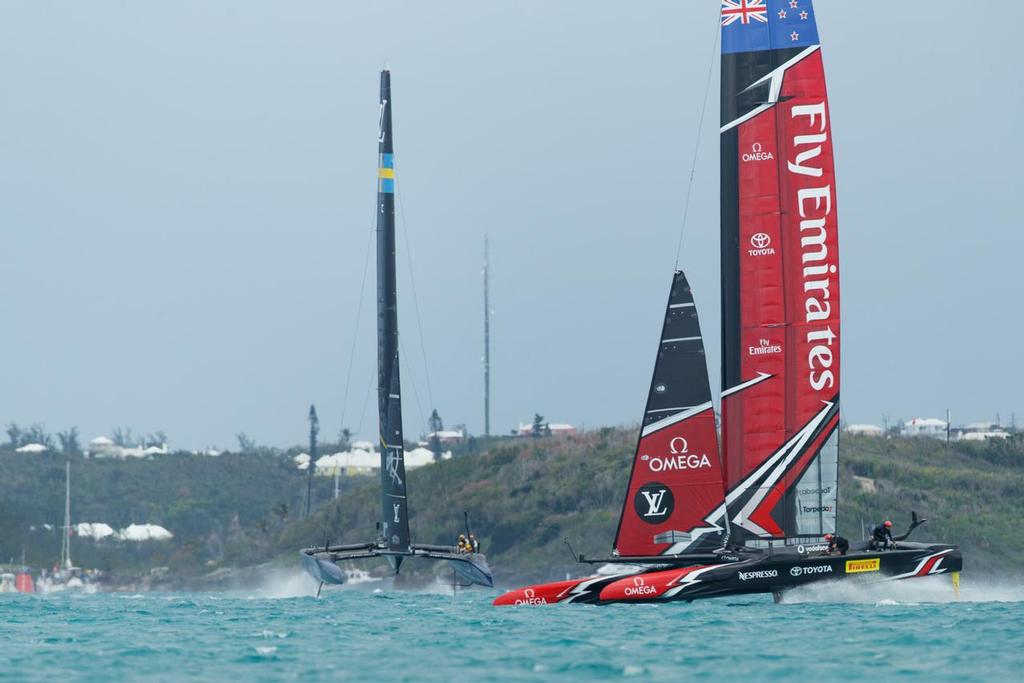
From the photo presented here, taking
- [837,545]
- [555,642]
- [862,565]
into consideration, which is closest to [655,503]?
[837,545]

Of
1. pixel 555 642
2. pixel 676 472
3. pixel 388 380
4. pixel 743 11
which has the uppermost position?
pixel 743 11

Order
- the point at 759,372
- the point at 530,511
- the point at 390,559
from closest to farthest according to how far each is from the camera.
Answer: the point at 759,372 < the point at 390,559 < the point at 530,511

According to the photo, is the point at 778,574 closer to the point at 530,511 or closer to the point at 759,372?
the point at 759,372

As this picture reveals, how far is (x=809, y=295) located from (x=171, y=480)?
89418 mm

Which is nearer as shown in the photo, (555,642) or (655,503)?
(555,642)

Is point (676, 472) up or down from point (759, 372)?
down

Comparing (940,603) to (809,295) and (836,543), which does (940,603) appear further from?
(809,295)

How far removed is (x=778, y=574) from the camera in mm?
34438

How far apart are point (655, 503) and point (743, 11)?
34.8 ft

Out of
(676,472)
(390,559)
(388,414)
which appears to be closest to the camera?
(676,472)

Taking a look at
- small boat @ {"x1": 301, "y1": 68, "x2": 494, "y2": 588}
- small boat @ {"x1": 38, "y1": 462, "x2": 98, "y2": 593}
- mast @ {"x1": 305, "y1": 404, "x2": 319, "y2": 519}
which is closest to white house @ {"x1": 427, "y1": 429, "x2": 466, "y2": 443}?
mast @ {"x1": 305, "y1": 404, "x2": 319, "y2": 519}

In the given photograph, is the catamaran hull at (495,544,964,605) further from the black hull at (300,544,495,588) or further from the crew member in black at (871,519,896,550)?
the black hull at (300,544,495,588)

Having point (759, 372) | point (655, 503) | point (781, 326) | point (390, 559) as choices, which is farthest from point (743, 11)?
point (390, 559)

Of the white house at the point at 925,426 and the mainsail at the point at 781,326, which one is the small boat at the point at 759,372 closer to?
the mainsail at the point at 781,326
